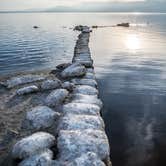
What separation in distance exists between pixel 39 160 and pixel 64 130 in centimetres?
239

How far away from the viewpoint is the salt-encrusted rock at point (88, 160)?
10.3 metres

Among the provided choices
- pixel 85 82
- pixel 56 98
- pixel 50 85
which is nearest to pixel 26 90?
pixel 50 85

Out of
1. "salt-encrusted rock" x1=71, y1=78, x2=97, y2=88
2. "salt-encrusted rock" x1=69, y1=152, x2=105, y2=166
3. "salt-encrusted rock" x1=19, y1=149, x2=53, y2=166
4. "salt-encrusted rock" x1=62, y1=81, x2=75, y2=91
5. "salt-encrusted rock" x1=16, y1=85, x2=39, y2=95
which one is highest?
"salt-encrusted rock" x1=69, y1=152, x2=105, y2=166

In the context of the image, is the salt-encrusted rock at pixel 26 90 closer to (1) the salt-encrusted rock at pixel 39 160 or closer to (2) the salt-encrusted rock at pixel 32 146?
(2) the salt-encrusted rock at pixel 32 146

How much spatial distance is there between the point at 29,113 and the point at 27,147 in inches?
145

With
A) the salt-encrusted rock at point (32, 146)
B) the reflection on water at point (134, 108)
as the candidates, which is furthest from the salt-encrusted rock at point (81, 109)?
the salt-encrusted rock at point (32, 146)

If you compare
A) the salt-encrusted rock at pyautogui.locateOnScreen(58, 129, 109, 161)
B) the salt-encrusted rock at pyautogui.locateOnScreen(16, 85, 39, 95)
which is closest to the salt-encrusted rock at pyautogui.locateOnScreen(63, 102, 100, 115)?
the salt-encrusted rock at pyautogui.locateOnScreen(58, 129, 109, 161)

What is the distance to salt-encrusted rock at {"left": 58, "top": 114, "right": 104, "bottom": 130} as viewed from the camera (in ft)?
43.1

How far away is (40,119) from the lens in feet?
47.1

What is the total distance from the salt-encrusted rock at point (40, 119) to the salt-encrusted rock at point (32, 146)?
6.17ft

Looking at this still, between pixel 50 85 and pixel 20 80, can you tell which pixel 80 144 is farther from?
pixel 20 80

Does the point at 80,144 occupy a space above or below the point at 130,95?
above

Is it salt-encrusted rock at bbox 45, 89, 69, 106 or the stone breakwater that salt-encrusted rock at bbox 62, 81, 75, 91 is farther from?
salt-encrusted rock at bbox 45, 89, 69, 106

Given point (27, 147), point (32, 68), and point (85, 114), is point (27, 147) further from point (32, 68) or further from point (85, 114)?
point (32, 68)
